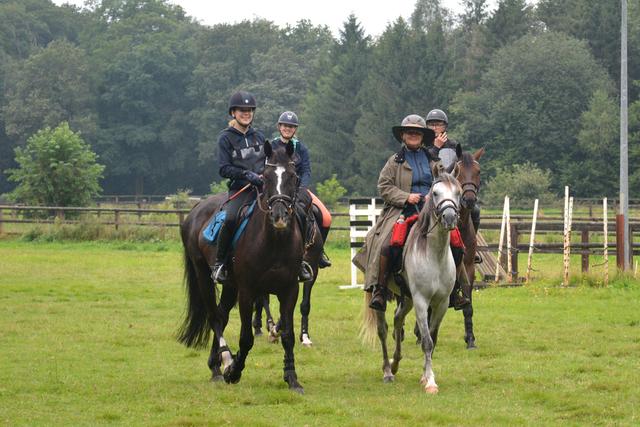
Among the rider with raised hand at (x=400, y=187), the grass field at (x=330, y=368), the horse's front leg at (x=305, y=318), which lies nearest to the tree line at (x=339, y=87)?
the grass field at (x=330, y=368)

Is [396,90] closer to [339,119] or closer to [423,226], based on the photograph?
[339,119]

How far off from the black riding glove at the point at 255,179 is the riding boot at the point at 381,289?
4.93 feet

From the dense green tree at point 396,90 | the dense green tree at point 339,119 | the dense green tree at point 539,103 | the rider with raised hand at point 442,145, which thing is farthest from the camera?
the dense green tree at point 339,119

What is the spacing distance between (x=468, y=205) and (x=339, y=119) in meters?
57.0

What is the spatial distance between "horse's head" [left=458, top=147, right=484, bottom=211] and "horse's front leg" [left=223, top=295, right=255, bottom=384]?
2687 millimetres

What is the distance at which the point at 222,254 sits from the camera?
6.80 meters

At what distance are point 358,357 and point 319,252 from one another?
1.58m

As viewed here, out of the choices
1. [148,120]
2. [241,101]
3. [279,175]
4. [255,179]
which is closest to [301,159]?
[241,101]

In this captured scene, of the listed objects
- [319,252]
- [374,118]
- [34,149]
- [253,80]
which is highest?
[253,80]

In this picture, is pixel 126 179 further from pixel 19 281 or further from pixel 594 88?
pixel 19 281

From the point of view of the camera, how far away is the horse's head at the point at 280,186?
5.90 metres

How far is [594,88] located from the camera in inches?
2082

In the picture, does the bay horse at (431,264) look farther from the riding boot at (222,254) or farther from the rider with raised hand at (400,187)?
the riding boot at (222,254)

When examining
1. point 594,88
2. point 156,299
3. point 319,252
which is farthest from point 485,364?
point 594,88
